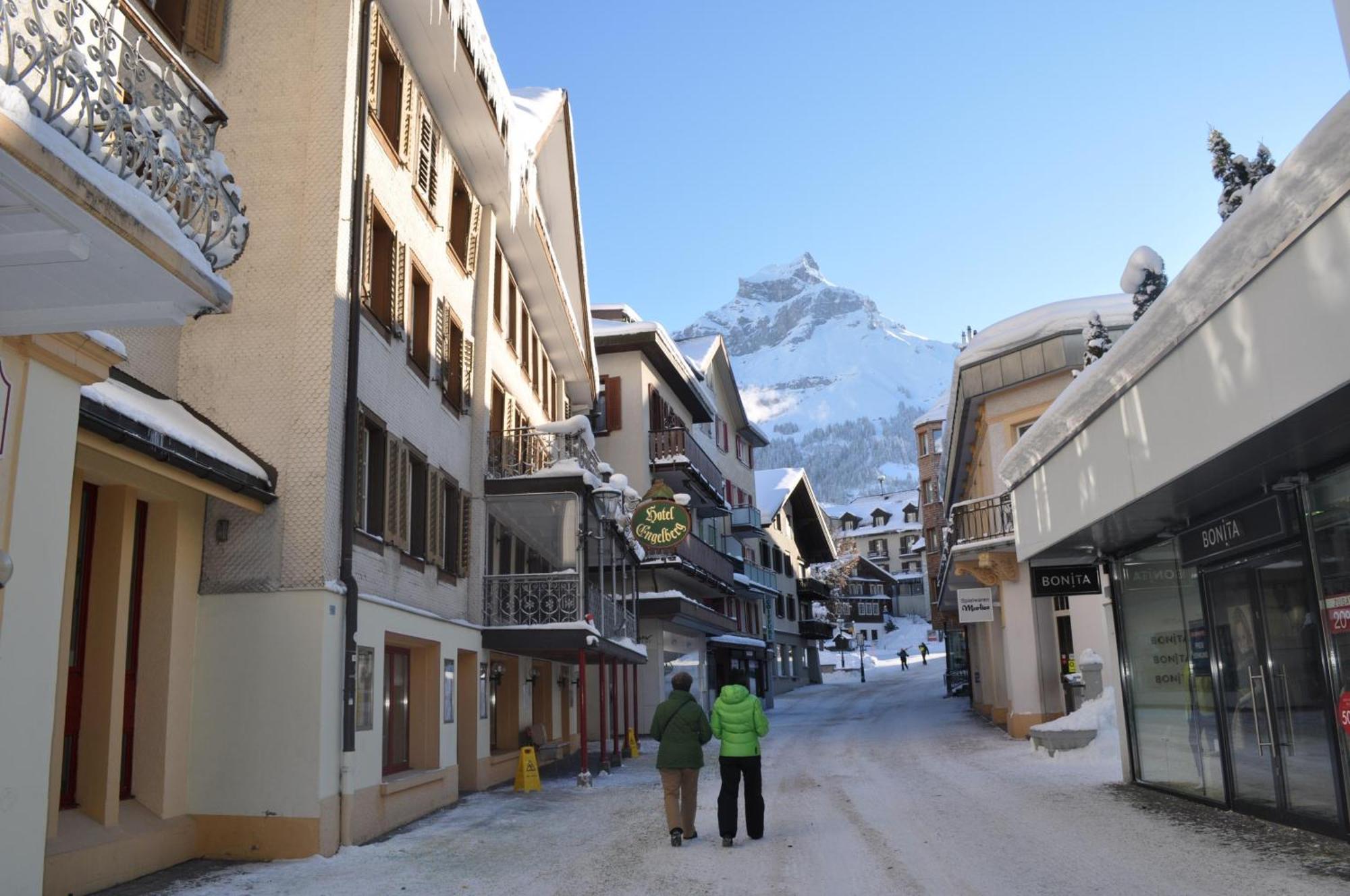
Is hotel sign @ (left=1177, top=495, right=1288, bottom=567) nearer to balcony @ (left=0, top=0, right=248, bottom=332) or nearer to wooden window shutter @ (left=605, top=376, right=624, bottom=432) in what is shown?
balcony @ (left=0, top=0, right=248, bottom=332)

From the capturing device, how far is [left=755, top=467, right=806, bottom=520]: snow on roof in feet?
174

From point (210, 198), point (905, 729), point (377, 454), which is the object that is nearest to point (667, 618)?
point (905, 729)

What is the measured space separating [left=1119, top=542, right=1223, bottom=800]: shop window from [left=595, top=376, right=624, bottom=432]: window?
20.6m

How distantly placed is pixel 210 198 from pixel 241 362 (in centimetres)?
598

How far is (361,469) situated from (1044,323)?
16153mm

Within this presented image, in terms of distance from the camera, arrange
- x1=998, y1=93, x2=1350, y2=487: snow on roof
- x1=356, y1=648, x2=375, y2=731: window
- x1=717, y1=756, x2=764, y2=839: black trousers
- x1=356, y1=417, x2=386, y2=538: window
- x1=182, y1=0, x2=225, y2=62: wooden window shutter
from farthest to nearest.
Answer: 1. x1=356, y1=417, x2=386, y2=538: window
2. x1=182, y1=0, x2=225, y2=62: wooden window shutter
3. x1=356, y1=648, x2=375, y2=731: window
4. x1=717, y1=756, x2=764, y2=839: black trousers
5. x1=998, y1=93, x2=1350, y2=487: snow on roof

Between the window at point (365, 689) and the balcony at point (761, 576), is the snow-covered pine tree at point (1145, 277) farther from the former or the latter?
the balcony at point (761, 576)

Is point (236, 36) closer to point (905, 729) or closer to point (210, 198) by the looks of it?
point (210, 198)

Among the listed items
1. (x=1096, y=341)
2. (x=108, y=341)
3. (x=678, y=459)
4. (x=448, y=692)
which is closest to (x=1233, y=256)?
(x=1096, y=341)

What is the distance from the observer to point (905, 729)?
1085 inches

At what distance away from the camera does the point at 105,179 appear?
5.24 meters

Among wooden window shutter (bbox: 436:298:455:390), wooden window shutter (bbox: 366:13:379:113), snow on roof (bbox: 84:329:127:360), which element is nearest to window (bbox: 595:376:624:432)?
wooden window shutter (bbox: 436:298:455:390)

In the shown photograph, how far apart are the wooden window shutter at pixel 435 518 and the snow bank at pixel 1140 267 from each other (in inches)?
378

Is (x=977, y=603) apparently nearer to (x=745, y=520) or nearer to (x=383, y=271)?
(x=383, y=271)
